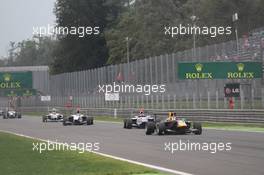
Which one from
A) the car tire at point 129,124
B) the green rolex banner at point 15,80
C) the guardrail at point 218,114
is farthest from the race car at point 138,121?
the green rolex banner at point 15,80

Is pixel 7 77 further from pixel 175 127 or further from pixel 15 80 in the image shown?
pixel 175 127

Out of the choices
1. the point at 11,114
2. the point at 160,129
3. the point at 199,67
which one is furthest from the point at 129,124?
the point at 11,114

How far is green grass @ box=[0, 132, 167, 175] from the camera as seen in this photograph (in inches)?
476

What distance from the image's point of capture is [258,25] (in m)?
66.8

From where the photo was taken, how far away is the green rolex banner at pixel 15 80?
65625mm

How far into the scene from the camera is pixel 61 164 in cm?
1356

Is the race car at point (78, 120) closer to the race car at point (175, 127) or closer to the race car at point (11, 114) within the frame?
the race car at point (175, 127)

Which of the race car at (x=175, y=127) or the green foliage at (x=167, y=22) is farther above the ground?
the green foliage at (x=167, y=22)

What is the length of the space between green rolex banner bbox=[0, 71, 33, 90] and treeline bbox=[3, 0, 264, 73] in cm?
1786

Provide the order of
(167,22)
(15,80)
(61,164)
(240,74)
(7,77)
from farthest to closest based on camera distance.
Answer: (167,22) → (15,80) → (7,77) → (240,74) → (61,164)

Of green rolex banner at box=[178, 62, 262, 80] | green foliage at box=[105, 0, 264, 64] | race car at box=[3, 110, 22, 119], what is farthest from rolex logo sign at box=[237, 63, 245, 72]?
green foliage at box=[105, 0, 264, 64]

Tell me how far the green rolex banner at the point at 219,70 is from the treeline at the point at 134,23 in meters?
30.2

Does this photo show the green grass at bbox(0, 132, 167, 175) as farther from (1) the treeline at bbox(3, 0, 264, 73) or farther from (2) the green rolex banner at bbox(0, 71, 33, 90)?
(1) the treeline at bbox(3, 0, 264, 73)

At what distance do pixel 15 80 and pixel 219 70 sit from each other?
35.1 m
